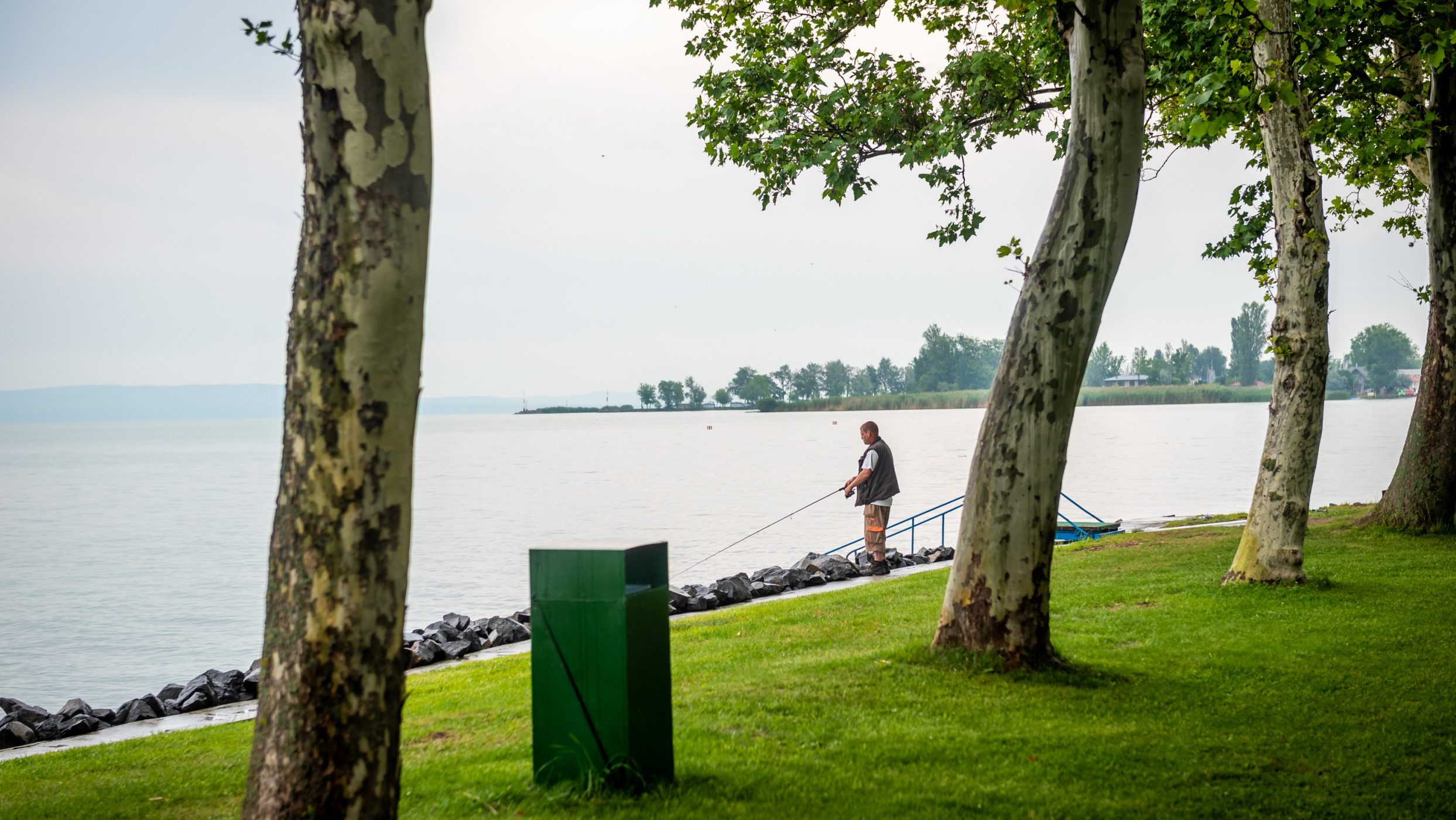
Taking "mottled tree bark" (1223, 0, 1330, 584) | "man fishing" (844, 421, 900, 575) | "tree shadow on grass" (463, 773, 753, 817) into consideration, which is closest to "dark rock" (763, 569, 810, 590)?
"man fishing" (844, 421, 900, 575)

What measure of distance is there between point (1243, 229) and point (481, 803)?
1513cm

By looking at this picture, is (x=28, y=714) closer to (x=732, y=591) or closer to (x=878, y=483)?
(x=732, y=591)

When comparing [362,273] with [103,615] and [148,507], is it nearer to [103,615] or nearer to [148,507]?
[103,615]

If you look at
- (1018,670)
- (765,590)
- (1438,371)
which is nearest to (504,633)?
(765,590)

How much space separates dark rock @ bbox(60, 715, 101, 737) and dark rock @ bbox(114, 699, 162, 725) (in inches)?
12.0

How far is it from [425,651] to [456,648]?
39cm

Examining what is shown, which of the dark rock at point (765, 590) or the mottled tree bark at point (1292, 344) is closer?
the mottled tree bark at point (1292, 344)

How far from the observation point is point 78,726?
10.5m

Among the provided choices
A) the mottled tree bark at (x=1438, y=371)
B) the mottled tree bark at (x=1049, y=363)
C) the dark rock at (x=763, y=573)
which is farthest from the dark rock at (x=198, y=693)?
the mottled tree bark at (x=1438, y=371)

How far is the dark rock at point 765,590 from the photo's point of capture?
16.2 metres

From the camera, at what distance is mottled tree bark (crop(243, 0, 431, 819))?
3.81 meters

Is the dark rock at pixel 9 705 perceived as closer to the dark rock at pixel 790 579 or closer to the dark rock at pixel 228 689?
the dark rock at pixel 228 689

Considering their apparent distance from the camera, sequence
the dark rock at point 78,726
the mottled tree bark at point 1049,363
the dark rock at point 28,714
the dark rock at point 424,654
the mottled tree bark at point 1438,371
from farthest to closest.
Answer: the mottled tree bark at point 1438,371 < the dark rock at point 424,654 < the dark rock at point 28,714 < the dark rock at point 78,726 < the mottled tree bark at point 1049,363

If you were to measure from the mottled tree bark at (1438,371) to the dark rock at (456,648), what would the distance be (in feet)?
42.3
